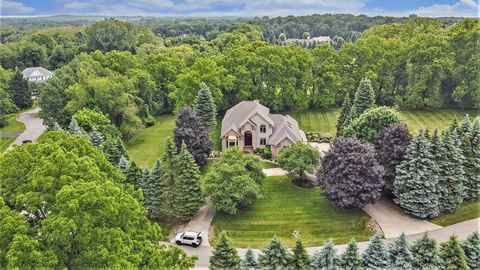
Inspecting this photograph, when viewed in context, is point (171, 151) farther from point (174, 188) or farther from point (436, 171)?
point (436, 171)

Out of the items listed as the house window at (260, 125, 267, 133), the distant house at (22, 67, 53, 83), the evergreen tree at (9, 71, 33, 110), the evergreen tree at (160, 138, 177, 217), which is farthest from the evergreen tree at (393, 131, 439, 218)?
the distant house at (22, 67, 53, 83)

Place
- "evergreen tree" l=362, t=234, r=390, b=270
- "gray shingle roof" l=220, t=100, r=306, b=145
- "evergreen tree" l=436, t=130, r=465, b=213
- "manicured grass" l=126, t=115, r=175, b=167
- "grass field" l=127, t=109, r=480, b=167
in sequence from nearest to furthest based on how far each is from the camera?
"evergreen tree" l=362, t=234, r=390, b=270 → "evergreen tree" l=436, t=130, r=465, b=213 → "gray shingle roof" l=220, t=100, r=306, b=145 → "manicured grass" l=126, t=115, r=175, b=167 → "grass field" l=127, t=109, r=480, b=167

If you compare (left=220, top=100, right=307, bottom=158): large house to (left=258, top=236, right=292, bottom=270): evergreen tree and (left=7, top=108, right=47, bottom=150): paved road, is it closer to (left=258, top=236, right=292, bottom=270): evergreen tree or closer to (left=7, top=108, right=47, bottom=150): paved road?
(left=258, top=236, right=292, bottom=270): evergreen tree

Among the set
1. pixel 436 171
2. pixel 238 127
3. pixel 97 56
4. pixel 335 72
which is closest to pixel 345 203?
pixel 436 171

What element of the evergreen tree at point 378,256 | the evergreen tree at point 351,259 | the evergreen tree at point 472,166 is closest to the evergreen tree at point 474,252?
the evergreen tree at point 378,256

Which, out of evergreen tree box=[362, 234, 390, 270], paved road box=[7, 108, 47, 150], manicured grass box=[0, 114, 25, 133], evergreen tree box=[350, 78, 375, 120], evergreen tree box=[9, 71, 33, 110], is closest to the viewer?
evergreen tree box=[362, 234, 390, 270]

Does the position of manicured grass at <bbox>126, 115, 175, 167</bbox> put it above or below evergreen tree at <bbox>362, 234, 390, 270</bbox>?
below
